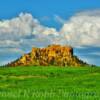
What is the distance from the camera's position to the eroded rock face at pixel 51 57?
495ft

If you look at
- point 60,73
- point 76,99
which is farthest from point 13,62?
point 76,99

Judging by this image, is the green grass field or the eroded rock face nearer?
the green grass field

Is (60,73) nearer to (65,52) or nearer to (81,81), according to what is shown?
(81,81)

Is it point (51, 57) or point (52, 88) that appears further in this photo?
point (51, 57)

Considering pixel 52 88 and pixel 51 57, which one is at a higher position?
pixel 51 57

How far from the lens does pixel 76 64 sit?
146500 mm

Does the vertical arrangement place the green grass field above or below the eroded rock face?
below

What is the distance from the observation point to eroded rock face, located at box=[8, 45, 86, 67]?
151 m

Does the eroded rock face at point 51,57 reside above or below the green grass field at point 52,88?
above

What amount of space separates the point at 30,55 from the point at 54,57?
8.68 meters

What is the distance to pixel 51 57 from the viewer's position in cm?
15625

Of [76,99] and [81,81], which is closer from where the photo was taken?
[76,99]

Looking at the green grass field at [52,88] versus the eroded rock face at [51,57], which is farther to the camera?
the eroded rock face at [51,57]

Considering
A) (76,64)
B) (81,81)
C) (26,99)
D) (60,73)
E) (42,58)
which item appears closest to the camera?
(26,99)
